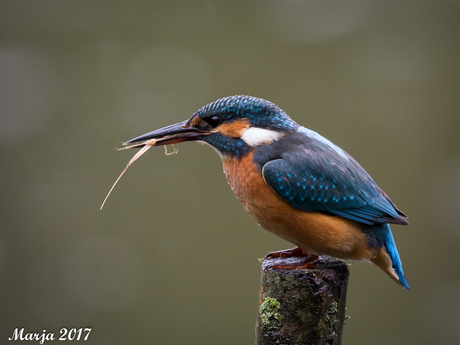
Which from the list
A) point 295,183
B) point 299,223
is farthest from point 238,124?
point 299,223

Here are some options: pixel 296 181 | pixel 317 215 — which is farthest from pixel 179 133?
pixel 317 215

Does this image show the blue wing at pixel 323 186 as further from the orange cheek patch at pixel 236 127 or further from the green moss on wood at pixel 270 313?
the green moss on wood at pixel 270 313

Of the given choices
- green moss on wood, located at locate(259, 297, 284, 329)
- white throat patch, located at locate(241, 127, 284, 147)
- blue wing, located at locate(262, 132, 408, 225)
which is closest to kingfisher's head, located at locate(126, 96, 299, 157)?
white throat patch, located at locate(241, 127, 284, 147)

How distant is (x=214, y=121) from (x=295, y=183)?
17.5 inches

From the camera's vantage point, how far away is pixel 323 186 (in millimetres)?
1683

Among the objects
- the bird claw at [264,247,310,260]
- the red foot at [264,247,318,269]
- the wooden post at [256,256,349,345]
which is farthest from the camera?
the bird claw at [264,247,310,260]

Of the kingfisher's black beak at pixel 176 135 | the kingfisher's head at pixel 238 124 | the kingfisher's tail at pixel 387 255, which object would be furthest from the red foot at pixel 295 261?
the kingfisher's black beak at pixel 176 135

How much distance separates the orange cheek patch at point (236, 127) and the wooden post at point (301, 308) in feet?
1.94

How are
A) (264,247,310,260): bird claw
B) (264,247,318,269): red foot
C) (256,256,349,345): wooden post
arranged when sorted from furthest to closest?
(264,247,310,260): bird claw < (264,247,318,269): red foot < (256,256,349,345): wooden post

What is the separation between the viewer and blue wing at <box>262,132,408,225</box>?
165cm

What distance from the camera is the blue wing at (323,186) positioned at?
64.9 inches

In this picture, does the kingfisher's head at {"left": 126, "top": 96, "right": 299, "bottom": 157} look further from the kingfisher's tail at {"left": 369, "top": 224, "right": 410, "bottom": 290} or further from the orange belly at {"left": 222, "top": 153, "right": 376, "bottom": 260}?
the kingfisher's tail at {"left": 369, "top": 224, "right": 410, "bottom": 290}

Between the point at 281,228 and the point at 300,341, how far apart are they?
0.44 metres

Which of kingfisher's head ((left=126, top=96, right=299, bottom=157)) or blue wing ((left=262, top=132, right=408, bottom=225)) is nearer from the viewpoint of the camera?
blue wing ((left=262, top=132, right=408, bottom=225))
